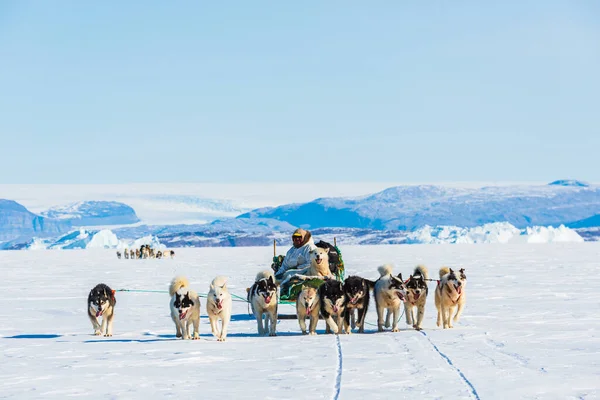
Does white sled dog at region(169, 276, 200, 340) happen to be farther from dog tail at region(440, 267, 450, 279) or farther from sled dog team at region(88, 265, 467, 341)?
dog tail at region(440, 267, 450, 279)

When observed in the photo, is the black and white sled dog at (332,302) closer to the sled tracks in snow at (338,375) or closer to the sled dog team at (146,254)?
the sled tracks in snow at (338,375)

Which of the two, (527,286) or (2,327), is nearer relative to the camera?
(2,327)

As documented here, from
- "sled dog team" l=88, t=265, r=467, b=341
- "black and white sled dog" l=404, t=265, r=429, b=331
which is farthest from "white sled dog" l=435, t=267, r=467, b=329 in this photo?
"black and white sled dog" l=404, t=265, r=429, b=331

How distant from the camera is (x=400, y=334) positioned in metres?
11.4

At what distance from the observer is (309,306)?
1148cm

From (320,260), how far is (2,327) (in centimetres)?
490

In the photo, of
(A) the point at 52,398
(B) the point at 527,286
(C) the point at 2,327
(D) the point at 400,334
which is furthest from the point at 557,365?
(B) the point at 527,286

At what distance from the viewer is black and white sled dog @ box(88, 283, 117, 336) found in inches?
456

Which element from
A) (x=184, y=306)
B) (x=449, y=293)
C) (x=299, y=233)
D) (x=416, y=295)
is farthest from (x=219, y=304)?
(x=449, y=293)

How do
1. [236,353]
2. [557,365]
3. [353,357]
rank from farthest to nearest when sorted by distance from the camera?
1. [236,353]
2. [353,357]
3. [557,365]

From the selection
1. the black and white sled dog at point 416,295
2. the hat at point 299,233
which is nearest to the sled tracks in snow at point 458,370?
the black and white sled dog at point 416,295

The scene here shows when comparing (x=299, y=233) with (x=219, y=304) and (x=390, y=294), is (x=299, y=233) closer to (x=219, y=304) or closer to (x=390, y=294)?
(x=390, y=294)

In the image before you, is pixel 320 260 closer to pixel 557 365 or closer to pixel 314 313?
pixel 314 313

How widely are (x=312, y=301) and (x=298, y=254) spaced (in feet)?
6.67
